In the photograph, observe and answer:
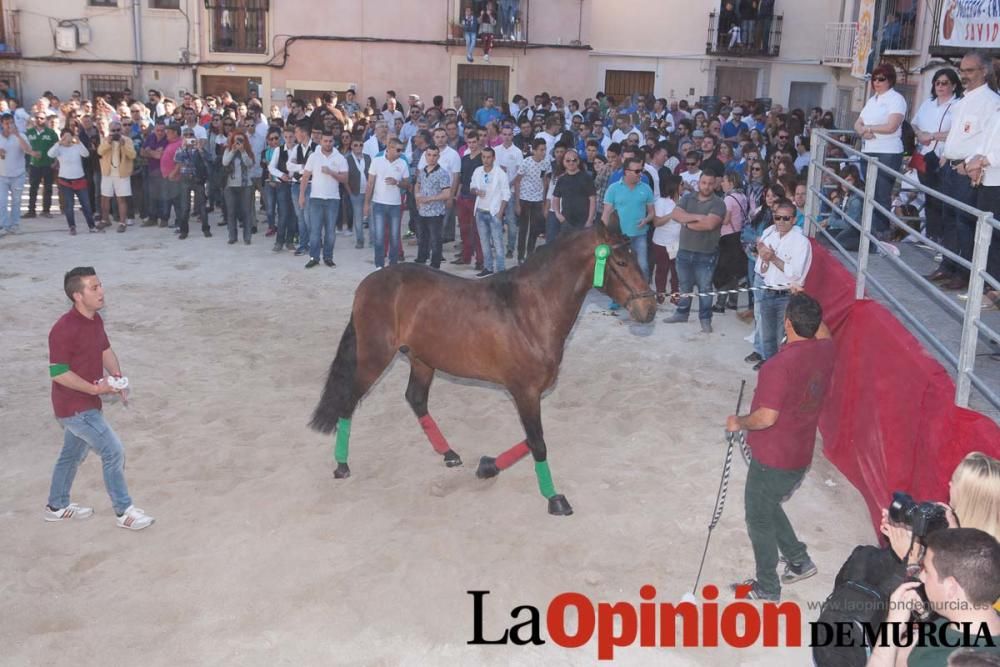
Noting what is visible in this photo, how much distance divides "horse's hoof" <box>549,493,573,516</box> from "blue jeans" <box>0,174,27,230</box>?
1222cm

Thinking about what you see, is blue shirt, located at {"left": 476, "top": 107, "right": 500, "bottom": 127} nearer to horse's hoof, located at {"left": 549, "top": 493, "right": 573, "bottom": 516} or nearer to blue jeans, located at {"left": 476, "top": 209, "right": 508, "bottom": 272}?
blue jeans, located at {"left": 476, "top": 209, "right": 508, "bottom": 272}

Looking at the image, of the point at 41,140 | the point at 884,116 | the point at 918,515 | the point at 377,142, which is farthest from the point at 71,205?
the point at 918,515

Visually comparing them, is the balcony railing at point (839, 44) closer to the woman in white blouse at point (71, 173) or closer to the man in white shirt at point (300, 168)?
the man in white shirt at point (300, 168)

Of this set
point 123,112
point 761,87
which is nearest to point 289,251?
point 123,112

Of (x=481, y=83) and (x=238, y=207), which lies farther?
(x=481, y=83)

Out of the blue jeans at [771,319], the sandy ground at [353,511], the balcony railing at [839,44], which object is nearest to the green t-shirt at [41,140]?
the sandy ground at [353,511]

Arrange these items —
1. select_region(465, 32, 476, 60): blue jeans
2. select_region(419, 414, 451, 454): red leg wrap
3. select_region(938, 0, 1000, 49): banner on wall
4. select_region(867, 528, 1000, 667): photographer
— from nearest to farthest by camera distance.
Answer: select_region(867, 528, 1000, 667): photographer, select_region(419, 414, 451, 454): red leg wrap, select_region(938, 0, 1000, 49): banner on wall, select_region(465, 32, 476, 60): blue jeans

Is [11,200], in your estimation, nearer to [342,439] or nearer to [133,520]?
[342,439]

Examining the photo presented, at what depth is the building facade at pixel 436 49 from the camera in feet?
84.1

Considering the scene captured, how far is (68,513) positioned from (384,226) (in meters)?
7.78

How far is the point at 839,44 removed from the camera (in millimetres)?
28641

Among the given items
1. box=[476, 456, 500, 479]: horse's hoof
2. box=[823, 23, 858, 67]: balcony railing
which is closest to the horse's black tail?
box=[476, 456, 500, 479]: horse's hoof

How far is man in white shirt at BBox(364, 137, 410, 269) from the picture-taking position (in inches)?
527

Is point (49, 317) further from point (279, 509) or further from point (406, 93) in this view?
point (406, 93)
